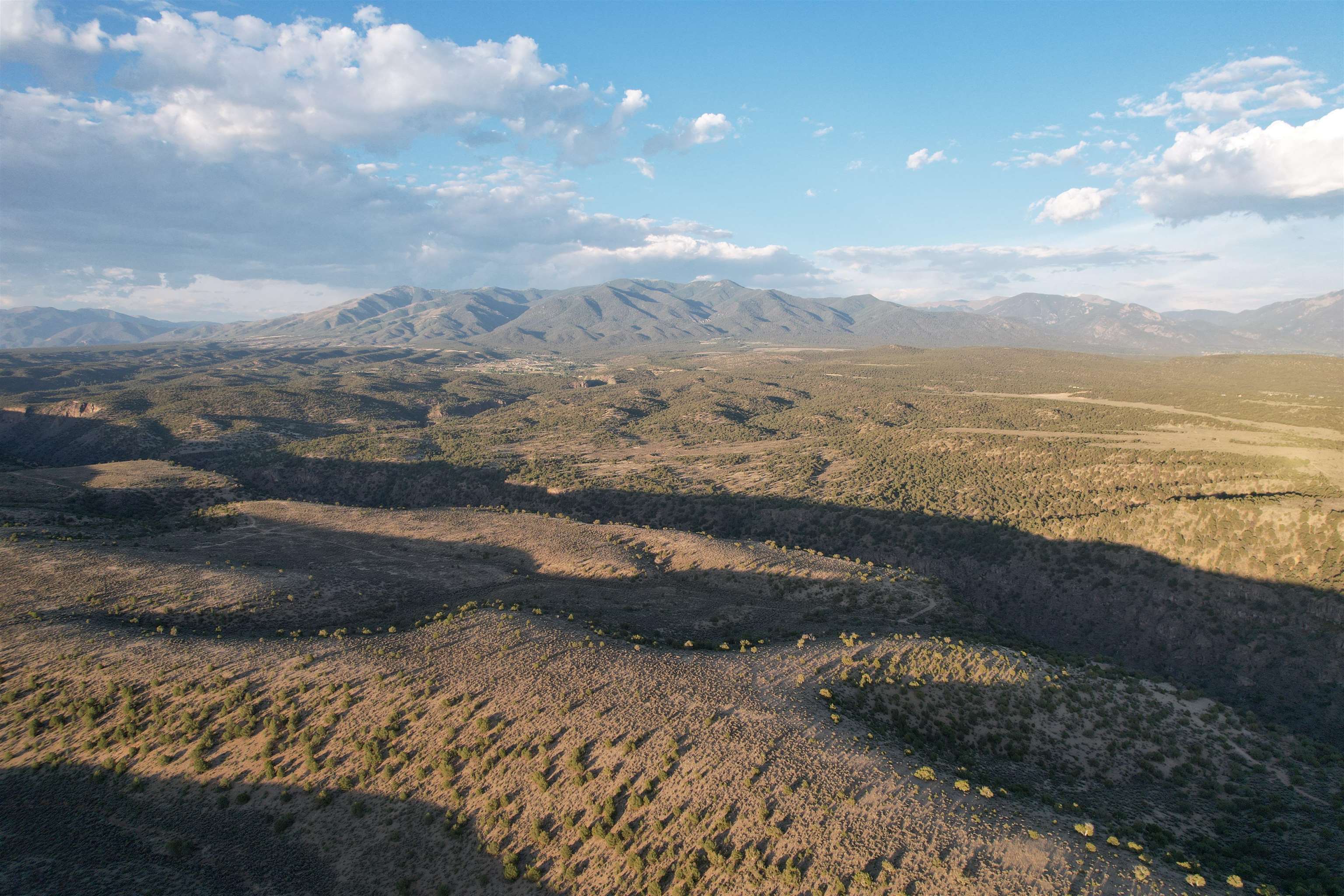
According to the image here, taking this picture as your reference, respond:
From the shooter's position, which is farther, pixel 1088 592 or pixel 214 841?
pixel 1088 592

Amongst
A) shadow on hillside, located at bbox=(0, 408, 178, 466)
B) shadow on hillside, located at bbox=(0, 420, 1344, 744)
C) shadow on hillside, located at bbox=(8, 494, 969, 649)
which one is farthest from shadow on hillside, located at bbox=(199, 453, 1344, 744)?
shadow on hillside, located at bbox=(0, 408, 178, 466)

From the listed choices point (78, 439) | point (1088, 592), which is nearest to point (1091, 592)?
point (1088, 592)

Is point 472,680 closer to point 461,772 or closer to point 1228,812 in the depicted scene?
point 461,772

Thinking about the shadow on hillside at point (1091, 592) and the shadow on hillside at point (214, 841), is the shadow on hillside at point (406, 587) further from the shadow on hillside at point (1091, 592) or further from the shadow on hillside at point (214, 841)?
the shadow on hillside at point (1091, 592)

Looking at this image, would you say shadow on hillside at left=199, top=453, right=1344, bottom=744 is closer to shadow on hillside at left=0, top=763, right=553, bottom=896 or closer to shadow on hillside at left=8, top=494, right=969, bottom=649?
shadow on hillside at left=8, top=494, right=969, bottom=649

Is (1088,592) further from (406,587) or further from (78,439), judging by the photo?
(78,439)

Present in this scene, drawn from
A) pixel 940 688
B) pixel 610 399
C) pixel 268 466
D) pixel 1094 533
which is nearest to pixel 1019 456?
pixel 1094 533

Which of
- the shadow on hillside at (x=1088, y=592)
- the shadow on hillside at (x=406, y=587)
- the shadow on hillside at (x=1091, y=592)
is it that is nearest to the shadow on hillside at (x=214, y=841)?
the shadow on hillside at (x=406, y=587)
